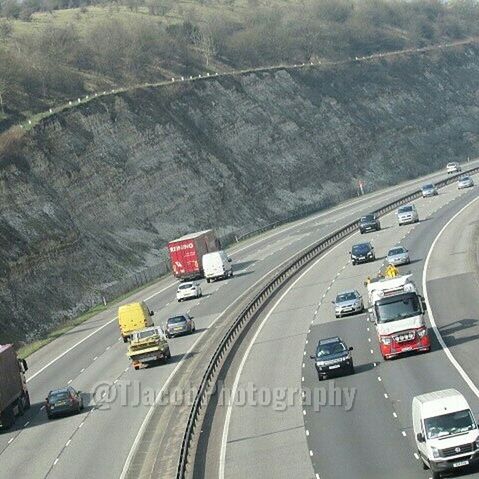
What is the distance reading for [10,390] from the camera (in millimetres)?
50281

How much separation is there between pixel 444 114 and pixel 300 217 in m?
64.5

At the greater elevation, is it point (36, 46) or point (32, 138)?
point (36, 46)

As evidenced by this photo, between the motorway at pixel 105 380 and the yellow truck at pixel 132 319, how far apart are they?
3.38ft

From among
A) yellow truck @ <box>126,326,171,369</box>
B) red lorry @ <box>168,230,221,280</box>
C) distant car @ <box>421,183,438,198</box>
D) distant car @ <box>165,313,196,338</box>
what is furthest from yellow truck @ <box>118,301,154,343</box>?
distant car @ <box>421,183,438,198</box>

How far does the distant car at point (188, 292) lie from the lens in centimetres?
8281

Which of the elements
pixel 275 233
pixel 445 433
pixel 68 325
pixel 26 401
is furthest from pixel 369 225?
pixel 445 433

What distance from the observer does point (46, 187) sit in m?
112

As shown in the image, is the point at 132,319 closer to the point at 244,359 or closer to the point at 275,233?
the point at 244,359

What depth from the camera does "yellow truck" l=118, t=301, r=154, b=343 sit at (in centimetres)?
6788

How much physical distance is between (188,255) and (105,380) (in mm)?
35604

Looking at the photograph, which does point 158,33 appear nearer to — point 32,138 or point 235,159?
Result: point 235,159

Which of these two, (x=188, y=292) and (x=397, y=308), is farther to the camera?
(x=188, y=292)

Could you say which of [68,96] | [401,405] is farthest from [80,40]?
[401,405]

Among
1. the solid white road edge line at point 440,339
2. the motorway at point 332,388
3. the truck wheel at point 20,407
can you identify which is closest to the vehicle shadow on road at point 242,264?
the solid white road edge line at point 440,339
